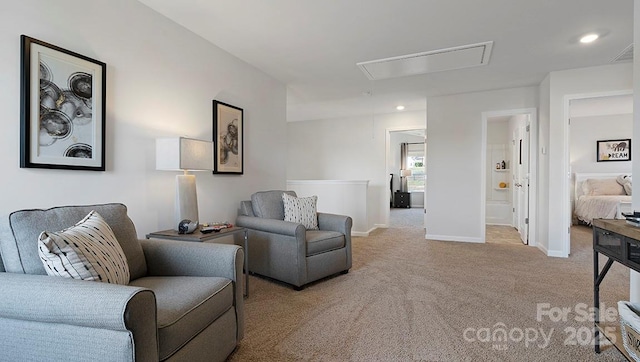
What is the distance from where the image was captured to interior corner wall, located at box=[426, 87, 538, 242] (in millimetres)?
4848

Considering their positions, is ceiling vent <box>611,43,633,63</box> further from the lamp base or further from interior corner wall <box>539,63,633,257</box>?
→ the lamp base

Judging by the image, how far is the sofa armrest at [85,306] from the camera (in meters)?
1.06

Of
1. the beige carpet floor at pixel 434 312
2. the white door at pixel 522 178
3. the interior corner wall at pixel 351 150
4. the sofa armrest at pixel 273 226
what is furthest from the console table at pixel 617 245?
the interior corner wall at pixel 351 150

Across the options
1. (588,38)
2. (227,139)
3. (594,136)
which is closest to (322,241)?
(227,139)

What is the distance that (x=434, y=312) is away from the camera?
2340 mm

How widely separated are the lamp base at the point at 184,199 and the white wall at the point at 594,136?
7554mm

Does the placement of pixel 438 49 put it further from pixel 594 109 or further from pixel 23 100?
pixel 594 109

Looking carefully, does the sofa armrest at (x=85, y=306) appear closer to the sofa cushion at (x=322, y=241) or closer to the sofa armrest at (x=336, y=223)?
the sofa cushion at (x=322, y=241)

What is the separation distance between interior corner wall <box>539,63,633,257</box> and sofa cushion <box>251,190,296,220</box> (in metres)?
3.35

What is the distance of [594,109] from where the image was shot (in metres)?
6.41

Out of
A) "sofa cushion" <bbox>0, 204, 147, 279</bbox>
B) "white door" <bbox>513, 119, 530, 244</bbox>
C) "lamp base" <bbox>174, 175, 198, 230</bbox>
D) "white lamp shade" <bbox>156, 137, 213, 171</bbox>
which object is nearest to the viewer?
"sofa cushion" <bbox>0, 204, 147, 279</bbox>

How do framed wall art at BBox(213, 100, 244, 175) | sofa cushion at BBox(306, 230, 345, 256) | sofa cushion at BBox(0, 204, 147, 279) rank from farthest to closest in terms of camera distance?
framed wall art at BBox(213, 100, 244, 175), sofa cushion at BBox(306, 230, 345, 256), sofa cushion at BBox(0, 204, 147, 279)

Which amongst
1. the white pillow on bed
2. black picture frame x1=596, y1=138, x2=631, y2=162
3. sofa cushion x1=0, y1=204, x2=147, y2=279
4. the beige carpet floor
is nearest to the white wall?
black picture frame x1=596, y1=138, x2=631, y2=162

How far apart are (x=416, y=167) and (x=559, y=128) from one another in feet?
23.4
